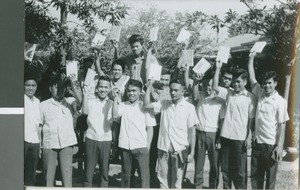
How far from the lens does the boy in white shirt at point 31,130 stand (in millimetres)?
5680

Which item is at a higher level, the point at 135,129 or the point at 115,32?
the point at 115,32

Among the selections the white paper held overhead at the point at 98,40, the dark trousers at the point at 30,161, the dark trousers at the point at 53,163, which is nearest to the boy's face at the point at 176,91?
the white paper held overhead at the point at 98,40

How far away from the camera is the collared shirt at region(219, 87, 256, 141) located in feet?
18.6

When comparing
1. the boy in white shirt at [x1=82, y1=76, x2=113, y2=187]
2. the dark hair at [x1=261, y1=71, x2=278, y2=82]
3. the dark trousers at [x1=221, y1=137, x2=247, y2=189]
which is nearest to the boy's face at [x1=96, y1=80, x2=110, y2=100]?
the boy in white shirt at [x1=82, y1=76, x2=113, y2=187]

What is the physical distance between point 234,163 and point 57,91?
1976 millimetres

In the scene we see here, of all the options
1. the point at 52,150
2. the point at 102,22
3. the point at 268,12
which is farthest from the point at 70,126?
the point at 268,12

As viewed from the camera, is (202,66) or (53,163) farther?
(53,163)

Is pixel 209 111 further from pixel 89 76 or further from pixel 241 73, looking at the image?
pixel 89 76

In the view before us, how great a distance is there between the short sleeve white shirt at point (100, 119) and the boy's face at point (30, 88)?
0.59 m

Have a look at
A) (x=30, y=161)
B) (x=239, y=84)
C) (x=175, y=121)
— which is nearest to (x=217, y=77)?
(x=239, y=84)

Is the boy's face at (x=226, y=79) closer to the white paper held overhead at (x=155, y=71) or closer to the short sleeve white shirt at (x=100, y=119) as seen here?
the white paper held overhead at (x=155, y=71)

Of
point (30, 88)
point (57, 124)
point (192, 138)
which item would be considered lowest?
point (192, 138)

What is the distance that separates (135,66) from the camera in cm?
570

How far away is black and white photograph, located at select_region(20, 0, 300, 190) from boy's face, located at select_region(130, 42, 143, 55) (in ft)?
0.05
